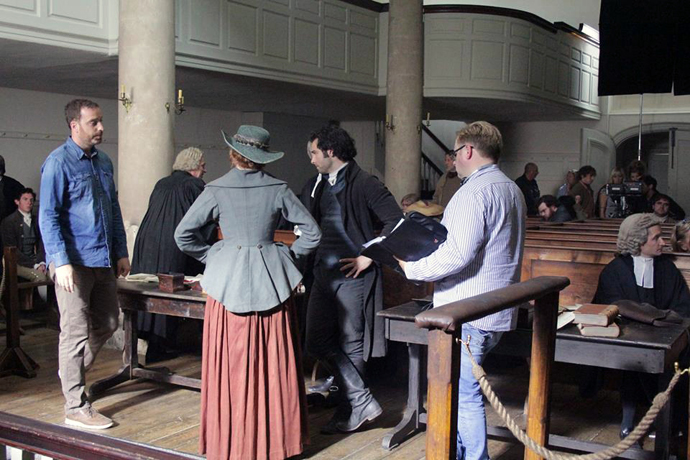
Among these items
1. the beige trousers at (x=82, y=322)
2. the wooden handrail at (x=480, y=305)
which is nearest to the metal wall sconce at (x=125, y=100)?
the beige trousers at (x=82, y=322)

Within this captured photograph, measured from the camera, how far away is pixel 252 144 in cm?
376

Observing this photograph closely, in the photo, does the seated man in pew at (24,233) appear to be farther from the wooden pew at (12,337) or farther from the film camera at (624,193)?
the film camera at (624,193)

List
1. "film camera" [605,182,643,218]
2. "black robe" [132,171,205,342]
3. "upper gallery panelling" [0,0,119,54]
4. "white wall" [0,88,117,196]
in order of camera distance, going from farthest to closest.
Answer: "white wall" [0,88,117,196]
"film camera" [605,182,643,218]
"upper gallery panelling" [0,0,119,54]
"black robe" [132,171,205,342]

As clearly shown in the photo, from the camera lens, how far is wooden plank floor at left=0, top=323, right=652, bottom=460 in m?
4.12

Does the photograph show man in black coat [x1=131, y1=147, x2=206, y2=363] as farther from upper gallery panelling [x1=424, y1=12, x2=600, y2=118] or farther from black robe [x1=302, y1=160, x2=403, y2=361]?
upper gallery panelling [x1=424, y1=12, x2=600, y2=118]

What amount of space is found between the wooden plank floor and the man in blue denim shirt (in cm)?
33

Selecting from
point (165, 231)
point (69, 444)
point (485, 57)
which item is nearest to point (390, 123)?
point (485, 57)

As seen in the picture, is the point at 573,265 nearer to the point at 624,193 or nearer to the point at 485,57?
the point at 624,193

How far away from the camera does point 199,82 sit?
9930mm

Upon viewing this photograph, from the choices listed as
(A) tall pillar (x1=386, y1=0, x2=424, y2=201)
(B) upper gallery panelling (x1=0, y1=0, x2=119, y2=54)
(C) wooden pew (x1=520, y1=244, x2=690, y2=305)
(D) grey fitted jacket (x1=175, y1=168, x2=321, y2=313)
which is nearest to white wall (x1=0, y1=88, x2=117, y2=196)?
(B) upper gallery panelling (x1=0, y1=0, x2=119, y2=54)

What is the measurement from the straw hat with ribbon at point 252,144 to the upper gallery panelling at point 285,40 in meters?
5.08

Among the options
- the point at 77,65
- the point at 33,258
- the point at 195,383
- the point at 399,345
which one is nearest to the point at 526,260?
the point at 399,345

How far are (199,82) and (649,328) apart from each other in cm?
741

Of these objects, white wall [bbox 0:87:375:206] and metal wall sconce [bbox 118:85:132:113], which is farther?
white wall [bbox 0:87:375:206]
